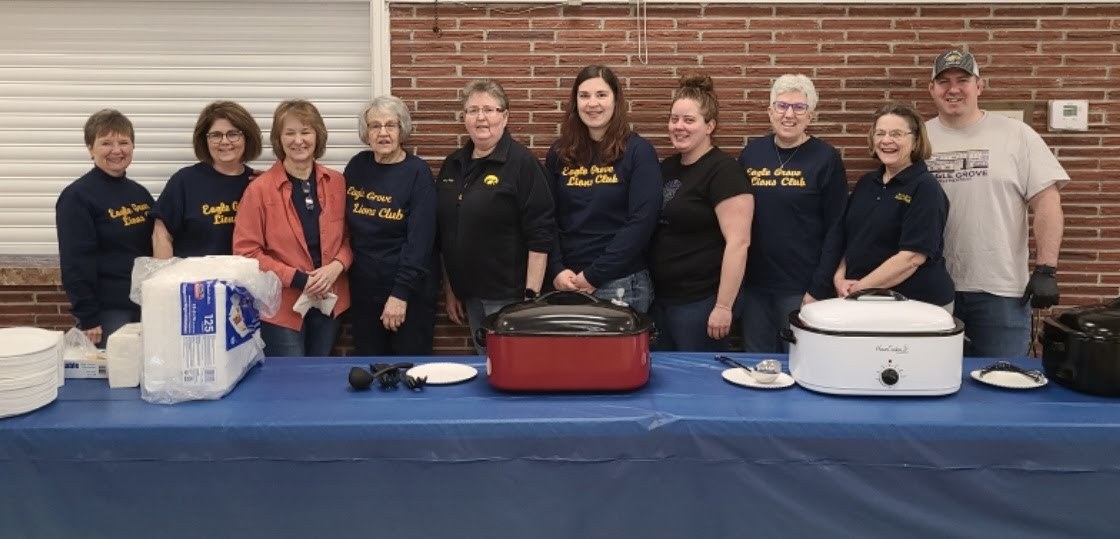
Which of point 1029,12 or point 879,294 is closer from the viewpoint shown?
point 879,294

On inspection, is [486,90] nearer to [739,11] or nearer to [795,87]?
[795,87]

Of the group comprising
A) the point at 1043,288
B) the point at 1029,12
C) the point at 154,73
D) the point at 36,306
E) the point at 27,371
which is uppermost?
the point at 1029,12

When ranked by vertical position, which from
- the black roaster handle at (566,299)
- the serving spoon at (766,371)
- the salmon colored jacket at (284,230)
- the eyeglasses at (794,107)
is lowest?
the serving spoon at (766,371)

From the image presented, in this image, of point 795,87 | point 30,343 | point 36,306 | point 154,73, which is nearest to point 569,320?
point 30,343

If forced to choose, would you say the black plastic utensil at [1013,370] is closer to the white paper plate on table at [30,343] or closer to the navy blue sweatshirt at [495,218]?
the navy blue sweatshirt at [495,218]

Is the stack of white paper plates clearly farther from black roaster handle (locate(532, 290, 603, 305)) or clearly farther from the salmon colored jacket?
black roaster handle (locate(532, 290, 603, 305))

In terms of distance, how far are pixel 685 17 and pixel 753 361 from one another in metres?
1.93

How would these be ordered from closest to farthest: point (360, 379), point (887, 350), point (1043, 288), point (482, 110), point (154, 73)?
point (887, 350) → point (360, 379) → point (1043, 288) → point (482, 110) → point (154, 73)

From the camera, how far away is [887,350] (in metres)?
1.95

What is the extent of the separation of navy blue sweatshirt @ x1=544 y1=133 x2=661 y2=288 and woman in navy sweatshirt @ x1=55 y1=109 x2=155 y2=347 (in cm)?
166

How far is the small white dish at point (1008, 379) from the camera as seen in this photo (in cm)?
206

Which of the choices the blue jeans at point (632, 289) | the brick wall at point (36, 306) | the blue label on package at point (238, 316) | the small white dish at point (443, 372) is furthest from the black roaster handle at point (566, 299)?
the brick wall at point (36, 306)

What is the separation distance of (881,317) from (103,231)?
2.81 m

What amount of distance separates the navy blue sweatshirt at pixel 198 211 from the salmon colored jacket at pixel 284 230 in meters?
0.07
